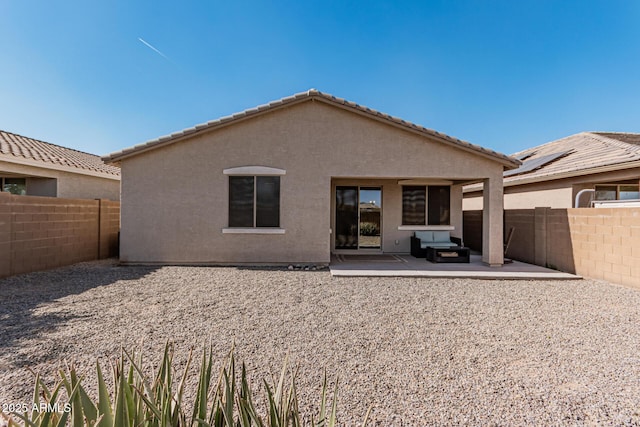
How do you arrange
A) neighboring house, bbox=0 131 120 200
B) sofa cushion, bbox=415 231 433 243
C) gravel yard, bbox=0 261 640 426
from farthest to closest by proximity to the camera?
sofa cushion, bbox=415 231 433 243
neighboring house, bbox=0 131 120 200
gravel yard, bbox=0 261 640 426

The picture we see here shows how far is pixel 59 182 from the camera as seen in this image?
13461mm

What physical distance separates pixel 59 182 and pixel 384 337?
629 inches

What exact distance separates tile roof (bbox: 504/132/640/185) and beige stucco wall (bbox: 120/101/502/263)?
4.60m

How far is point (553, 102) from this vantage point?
671 inches

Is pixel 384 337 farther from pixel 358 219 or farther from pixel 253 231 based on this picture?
pixel 358 219

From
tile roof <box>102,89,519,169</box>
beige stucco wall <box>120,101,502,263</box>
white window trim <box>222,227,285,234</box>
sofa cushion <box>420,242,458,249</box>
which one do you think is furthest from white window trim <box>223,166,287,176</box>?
sofa cushion <box>420,242,458,249</box>

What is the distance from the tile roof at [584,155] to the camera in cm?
1104

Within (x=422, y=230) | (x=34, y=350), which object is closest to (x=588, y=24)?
(x=422, y=230)

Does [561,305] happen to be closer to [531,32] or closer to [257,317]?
[257,317]

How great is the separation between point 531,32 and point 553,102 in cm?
502

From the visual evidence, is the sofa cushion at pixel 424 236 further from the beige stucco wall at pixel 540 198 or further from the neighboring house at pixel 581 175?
the beige stucco wall at pixel 540 198

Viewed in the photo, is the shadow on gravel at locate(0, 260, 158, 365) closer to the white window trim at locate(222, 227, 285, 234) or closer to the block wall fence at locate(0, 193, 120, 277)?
the block wall fence at locate(0, 193, 120, 277)

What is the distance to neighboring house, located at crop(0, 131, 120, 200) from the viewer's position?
464 inches

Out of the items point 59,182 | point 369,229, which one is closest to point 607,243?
point 369,229
